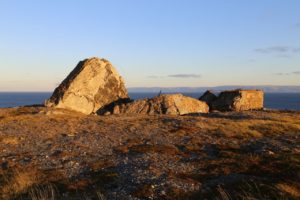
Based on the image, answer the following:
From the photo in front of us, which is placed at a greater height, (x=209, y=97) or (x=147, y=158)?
(x=209, y=97)

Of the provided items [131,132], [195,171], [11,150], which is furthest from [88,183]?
[131,132]

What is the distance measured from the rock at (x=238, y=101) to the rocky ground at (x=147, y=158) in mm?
12585

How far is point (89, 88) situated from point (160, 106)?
7.15 metres

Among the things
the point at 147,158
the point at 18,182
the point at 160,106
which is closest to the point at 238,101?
the point at 160,106

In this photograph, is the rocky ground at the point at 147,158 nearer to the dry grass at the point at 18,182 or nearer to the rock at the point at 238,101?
the dry grass at the point at 18,182

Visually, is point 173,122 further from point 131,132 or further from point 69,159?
point 69,159

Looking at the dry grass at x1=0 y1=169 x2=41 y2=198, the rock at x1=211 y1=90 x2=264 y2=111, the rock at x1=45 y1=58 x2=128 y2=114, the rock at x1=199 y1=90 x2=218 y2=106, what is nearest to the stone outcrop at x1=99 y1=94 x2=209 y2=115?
the rock at x1=45 y1=58 x2=128 y2=114

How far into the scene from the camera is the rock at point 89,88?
129 feet

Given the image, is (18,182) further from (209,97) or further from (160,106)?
(209,97)

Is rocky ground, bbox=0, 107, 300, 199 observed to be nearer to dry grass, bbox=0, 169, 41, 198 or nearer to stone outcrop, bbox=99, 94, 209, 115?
dry grass, bbox=0, 169, 41, 198

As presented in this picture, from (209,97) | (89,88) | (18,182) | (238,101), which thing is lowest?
(18,182)

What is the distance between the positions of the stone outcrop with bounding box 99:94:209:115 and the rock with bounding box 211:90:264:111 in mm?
3641

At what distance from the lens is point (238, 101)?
44000mm

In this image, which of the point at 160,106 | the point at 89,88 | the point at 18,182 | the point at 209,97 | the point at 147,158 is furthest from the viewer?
the point at 209,97
